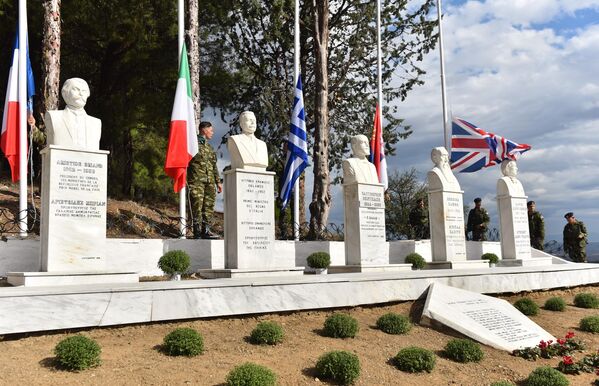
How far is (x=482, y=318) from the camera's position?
27.2 ft

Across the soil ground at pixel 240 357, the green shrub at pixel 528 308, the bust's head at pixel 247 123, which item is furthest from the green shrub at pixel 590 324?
the bust's head at pixel 247 123

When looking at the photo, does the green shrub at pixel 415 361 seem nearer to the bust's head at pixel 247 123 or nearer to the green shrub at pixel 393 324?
the green shrub at pixel 393 324

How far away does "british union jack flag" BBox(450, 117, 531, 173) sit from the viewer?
16359mm

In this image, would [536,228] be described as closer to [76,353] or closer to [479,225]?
[479,225]

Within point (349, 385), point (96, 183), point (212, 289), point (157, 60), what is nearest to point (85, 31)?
point (157, 60)

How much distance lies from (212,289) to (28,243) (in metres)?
3.94

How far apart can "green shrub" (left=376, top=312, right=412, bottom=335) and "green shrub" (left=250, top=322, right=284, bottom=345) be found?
171 centimetres

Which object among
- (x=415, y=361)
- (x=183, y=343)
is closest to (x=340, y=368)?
(x=415, y=361)

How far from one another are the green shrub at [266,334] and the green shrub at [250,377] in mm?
1258

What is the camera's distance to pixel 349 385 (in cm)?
580

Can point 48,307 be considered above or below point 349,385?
above

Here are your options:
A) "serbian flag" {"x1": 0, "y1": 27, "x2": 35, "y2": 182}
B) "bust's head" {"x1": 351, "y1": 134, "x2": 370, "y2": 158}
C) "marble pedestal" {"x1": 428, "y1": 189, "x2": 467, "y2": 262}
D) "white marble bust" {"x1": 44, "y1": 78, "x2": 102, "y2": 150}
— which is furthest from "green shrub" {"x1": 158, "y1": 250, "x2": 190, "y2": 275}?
"marble pedestal" {"x1": 428, "y1": 189, "x2": 467, "y2": 262}

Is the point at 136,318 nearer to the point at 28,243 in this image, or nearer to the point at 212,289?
the point at 212,289

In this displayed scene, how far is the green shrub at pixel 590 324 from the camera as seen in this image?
30.2 feet
